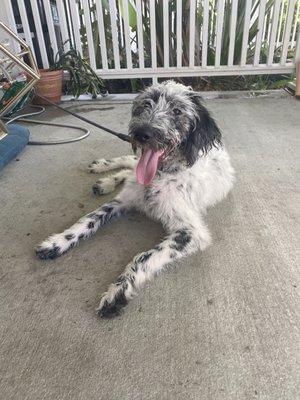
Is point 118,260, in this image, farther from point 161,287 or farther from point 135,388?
point 135,388

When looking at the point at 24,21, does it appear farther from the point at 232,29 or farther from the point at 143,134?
the point at 143,134

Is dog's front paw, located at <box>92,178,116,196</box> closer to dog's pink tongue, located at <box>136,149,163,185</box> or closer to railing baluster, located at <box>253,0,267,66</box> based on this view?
dog's pink tongue, located at <box>136,149,163,185</box>

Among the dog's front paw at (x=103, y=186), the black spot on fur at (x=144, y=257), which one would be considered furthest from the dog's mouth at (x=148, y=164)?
the dog's front paw at (x=103, y=186)

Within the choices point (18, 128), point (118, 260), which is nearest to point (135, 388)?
point (118, 260)

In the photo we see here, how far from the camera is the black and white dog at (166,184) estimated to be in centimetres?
162

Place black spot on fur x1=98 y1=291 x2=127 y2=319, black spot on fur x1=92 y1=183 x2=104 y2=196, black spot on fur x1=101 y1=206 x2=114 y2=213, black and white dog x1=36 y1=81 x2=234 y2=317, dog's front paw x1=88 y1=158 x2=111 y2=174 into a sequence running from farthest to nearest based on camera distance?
dog's front paw x1=88 y1=158 x2=111 y2=174
black spot on fur x1=92 y1=183 x2=104 y2=196
black spot on fur x1=101 y1=206 x2=114 y2=213
black and white dog x1=36 y1=81 x2=234 y2=317
black spot on fur x1=98 y1=291 x2=127 y2=319

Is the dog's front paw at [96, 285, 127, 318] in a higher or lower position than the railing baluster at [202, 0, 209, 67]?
lower

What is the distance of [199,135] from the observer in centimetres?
174

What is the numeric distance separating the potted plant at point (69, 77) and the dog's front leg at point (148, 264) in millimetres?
2970

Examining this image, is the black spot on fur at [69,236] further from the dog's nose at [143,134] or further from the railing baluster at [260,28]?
the railing baluster at [260,28]

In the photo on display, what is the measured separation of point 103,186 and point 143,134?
666mm

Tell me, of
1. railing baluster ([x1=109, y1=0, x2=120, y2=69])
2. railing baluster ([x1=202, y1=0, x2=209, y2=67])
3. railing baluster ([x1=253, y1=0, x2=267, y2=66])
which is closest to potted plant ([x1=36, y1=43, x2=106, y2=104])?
railing baluster ([x1=109, y1=0, x2=120, y2=69])

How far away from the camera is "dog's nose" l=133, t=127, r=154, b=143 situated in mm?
1624

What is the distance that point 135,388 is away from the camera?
1116mm
